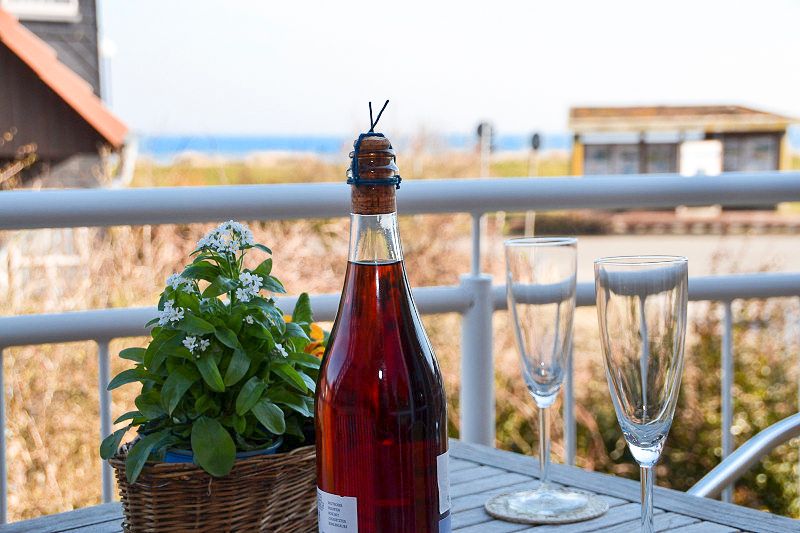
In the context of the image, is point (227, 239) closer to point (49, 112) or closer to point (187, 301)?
point (187, 301)

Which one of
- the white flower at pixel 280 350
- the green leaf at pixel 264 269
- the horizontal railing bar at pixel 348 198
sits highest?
the horizontal railing bar at pixel 348 198

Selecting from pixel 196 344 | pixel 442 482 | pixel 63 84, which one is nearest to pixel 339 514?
pixel 442 482

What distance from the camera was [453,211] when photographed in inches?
64.4

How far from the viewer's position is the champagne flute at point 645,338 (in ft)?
2.23

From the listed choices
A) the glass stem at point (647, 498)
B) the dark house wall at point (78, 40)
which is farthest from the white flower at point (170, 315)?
the dark house wall at point (78, 40)

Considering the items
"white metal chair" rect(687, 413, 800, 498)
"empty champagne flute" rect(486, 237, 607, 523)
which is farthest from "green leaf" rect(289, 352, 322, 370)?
"white metal chair" rect(687, 413, 800, 498)

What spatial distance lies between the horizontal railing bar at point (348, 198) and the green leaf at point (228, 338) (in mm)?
784

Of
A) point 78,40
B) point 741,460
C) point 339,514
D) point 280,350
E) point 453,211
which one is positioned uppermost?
point 78,40

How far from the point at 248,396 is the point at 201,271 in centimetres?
13

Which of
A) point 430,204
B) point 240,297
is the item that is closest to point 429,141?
point 430,204

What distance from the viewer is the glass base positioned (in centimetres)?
95

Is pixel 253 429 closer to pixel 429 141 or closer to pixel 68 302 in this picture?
pixel 68 302

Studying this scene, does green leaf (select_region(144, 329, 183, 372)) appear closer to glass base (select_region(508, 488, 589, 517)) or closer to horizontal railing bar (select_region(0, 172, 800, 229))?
glass base (select_region(508, 488, 589, 517))

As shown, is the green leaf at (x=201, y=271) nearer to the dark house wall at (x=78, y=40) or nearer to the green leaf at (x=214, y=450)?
the green leaf at (x=214, y=450)
